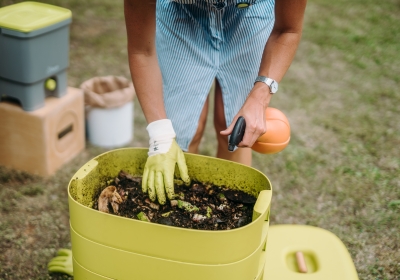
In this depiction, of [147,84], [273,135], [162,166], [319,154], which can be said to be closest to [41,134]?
[147,84]

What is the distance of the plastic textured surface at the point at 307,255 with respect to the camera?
5.17 ft

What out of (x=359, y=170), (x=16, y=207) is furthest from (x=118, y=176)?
(x=359, y=170)

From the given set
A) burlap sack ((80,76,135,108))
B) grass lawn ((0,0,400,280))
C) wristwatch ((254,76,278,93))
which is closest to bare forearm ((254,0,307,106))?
wristwatch ((254,76,278,93))

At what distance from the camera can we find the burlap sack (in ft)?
8.10

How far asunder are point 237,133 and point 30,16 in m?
1.37

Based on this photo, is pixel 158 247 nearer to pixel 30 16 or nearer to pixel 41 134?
pixel 41 134

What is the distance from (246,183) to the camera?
129 centimetres

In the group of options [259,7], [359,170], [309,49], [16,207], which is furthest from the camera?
[309,49]

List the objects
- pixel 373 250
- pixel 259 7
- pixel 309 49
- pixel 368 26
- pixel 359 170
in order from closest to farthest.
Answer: pixel 259 7 < pixel 373 250 < pixel 359 170 < pixel 309 49 < pixel 368 26

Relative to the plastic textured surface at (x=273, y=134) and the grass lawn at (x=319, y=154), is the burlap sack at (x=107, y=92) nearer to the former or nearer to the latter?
the grass lawn at (x=319, y=154)

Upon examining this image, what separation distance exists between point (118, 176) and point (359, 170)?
5.16ft

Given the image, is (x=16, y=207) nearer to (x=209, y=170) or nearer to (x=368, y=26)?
(x=209, y=170)

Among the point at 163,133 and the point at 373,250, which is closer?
the point at 163,133

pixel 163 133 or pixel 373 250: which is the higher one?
pixel 163 133
